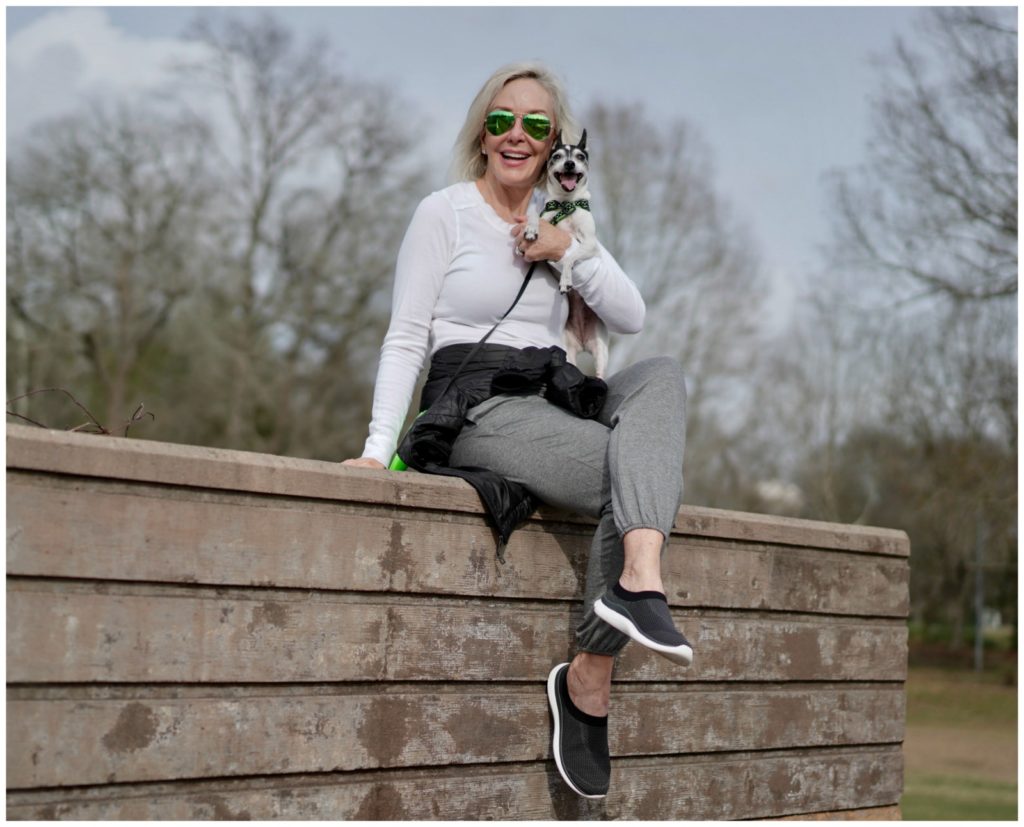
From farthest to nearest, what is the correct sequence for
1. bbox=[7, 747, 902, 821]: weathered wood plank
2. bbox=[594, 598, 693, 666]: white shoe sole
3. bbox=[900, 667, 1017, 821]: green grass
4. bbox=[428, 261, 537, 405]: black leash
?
bbox=[900, 667, 1017, 821]: green grass < bbox=[428, 261, 537, 405]: black leash < bbox=[594, 598, 693, 666]: white shoe sole < bbox=[7, 747, 902, 821]: weathered wood plank

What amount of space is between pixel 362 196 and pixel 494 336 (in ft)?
60.8

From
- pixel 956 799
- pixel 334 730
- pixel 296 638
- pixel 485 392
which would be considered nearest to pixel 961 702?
pixel 956 799

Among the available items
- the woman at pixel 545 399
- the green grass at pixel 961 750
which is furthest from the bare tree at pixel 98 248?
the woman at pixel 545 399

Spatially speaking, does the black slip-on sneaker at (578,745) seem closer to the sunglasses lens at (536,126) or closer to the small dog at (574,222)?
the small dog at (574,222)

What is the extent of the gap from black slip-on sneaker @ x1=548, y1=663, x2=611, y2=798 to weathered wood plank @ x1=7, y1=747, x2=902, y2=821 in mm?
99

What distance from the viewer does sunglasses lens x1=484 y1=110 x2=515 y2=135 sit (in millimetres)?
3467

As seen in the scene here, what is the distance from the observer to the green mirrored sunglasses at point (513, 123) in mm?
3469

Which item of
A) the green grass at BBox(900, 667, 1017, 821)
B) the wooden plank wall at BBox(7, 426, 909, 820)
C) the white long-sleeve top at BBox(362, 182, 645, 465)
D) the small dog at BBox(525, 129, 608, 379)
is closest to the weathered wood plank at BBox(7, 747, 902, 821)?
the wooden plank wall at BBox(7, 426, 909, 820)

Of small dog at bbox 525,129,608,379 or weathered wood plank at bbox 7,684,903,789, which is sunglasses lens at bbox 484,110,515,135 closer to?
small dog at bbox 525,129,608,379

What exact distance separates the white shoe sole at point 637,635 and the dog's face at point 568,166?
137 cm

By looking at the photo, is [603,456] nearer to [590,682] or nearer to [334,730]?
[590,682]

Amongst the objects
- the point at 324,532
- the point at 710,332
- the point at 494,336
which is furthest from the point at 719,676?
the point at 710,332

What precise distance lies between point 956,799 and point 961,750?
522cm

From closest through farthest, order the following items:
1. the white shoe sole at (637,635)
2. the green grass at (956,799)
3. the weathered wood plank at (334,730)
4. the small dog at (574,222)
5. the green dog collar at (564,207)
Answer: the weathered wood plank at (334,730) → the white shoe sole at (637,635) → the small dog at (574,222) → the green dog collar at (564,207) → the green grass at (956,799)
